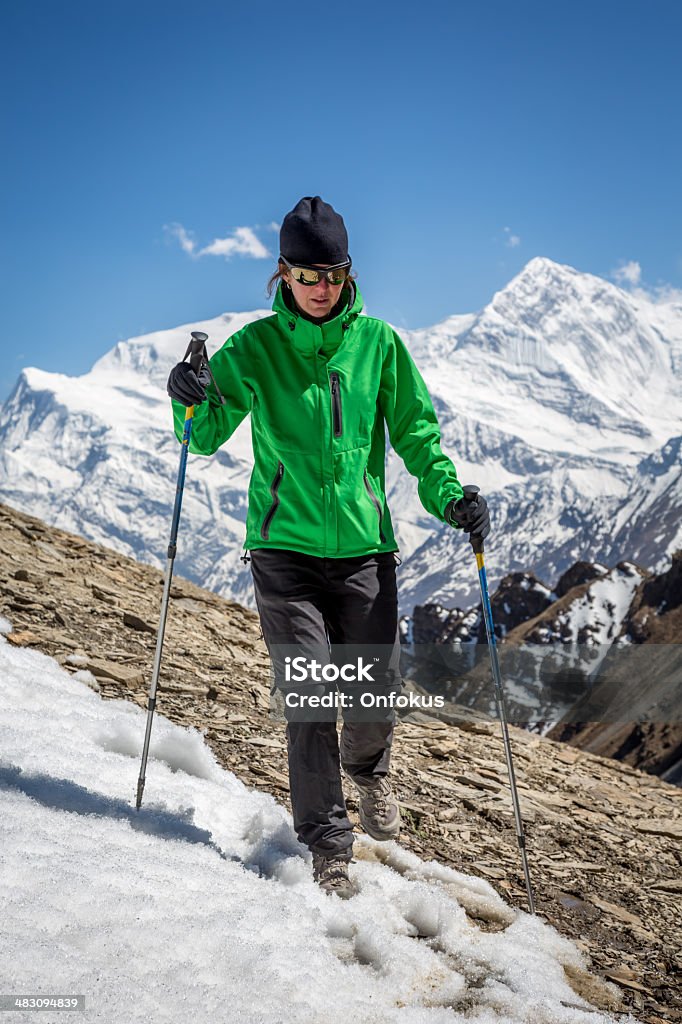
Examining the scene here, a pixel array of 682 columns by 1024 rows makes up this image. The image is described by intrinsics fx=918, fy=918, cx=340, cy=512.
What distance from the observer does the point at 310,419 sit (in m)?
5.32


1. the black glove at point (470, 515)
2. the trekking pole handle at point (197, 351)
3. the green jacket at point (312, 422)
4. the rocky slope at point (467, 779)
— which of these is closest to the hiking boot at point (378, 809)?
the rocky slope at point (467, 779)

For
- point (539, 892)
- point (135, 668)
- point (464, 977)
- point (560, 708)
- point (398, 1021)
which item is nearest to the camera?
point (398, 1021)

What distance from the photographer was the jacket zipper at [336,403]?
209 inches

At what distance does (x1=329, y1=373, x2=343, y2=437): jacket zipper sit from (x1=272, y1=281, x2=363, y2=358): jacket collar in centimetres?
16

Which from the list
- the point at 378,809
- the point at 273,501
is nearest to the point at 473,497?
the point at 273,501

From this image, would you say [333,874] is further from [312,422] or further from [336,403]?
[336,403]

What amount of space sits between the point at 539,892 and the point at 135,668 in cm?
440

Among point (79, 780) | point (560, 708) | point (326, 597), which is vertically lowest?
point (560, 708)

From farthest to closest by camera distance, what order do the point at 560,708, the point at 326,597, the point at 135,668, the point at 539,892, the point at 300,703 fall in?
the point at 560,708 → the point at 135,668 → the point at 539,892 → the point at 326,597 → the point at 300,703

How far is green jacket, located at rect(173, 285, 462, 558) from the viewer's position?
17.4 feet

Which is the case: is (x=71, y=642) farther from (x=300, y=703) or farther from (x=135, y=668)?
(x=300, y=703)

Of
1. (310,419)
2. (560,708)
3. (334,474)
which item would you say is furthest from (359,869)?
(560,708)

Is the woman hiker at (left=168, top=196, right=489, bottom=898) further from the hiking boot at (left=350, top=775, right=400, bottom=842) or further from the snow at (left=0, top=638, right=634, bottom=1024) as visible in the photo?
the snow at (left=0, top=638, right=634, bottom=1024)

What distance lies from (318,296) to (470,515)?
1.57 meters
